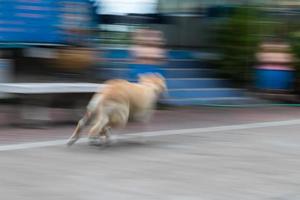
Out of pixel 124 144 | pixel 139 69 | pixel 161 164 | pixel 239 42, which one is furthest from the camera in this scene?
pixel 239 42

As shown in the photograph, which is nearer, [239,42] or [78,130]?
[78,130]

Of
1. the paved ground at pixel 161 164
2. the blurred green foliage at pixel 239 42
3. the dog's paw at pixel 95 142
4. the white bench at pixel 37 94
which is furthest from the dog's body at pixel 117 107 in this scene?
the blurred green foliage at pixel 239 42

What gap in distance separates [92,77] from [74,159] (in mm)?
5214

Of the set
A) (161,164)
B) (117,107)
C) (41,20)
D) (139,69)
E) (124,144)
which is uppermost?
(41,20)

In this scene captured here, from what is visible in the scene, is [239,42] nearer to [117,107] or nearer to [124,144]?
[124,144]

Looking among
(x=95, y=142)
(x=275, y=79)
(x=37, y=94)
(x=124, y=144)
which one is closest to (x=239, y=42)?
(x=275, y=79)

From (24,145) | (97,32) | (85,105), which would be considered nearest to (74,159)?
(24,145)

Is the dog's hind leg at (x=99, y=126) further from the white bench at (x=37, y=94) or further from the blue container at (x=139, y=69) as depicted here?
the blue container at (x=139, y=69)

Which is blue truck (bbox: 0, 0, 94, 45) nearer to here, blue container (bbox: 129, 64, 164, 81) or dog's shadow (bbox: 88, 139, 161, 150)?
blue container (bbox: 129, 64, 164, 81)

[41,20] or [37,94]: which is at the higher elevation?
[41,20]

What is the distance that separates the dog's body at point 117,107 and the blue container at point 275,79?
5579 mm

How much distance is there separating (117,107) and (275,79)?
247 inches

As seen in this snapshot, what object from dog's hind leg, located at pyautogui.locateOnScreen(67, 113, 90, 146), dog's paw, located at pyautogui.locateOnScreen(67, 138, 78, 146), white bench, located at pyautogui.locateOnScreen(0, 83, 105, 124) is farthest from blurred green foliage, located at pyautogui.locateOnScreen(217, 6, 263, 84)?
dog's paw, located at pyautogui.locateOnScreen(67, 138, 78, 146)

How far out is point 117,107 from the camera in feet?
28.3
